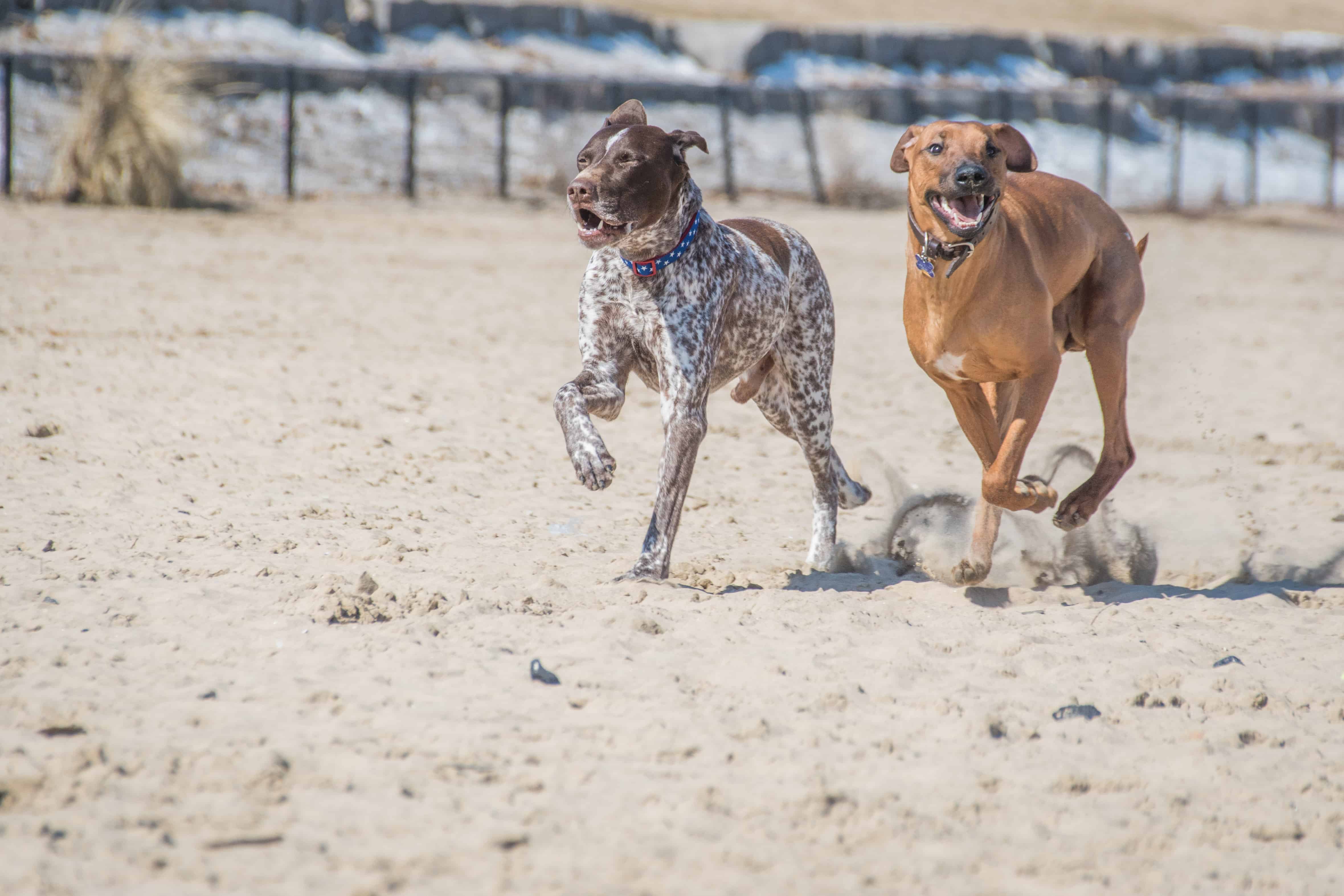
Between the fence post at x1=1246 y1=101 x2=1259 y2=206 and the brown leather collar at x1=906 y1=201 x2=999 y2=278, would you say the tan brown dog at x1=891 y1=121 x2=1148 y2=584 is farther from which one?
the fence post at x1=1246 y1=101 x2=1259 y2=206

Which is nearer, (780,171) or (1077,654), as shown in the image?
(1077,654)

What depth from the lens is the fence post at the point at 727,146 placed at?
18.7 metres

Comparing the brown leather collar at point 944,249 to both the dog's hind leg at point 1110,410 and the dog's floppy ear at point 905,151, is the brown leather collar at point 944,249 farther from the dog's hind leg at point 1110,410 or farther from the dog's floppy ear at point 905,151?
the dog's hind leg at point 1110,410

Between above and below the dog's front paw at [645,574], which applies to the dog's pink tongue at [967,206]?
above

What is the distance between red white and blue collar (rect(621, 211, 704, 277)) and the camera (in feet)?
14.9

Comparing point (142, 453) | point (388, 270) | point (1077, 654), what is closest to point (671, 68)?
point (388, 270)

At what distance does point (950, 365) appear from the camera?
4.78 meters

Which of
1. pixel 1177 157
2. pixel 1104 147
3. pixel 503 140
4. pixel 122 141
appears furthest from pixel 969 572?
pixel 1177 157

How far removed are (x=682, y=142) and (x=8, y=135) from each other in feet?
39.0

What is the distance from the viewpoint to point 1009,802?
3.13m

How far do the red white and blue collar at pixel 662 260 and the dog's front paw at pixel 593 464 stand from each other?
2.20 ft

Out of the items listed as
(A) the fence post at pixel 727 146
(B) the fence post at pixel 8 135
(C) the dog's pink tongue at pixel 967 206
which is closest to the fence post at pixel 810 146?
(A) the fence post at pixel 727 146

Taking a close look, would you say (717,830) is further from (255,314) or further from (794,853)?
(255,314)

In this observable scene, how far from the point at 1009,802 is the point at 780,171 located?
714 inches
